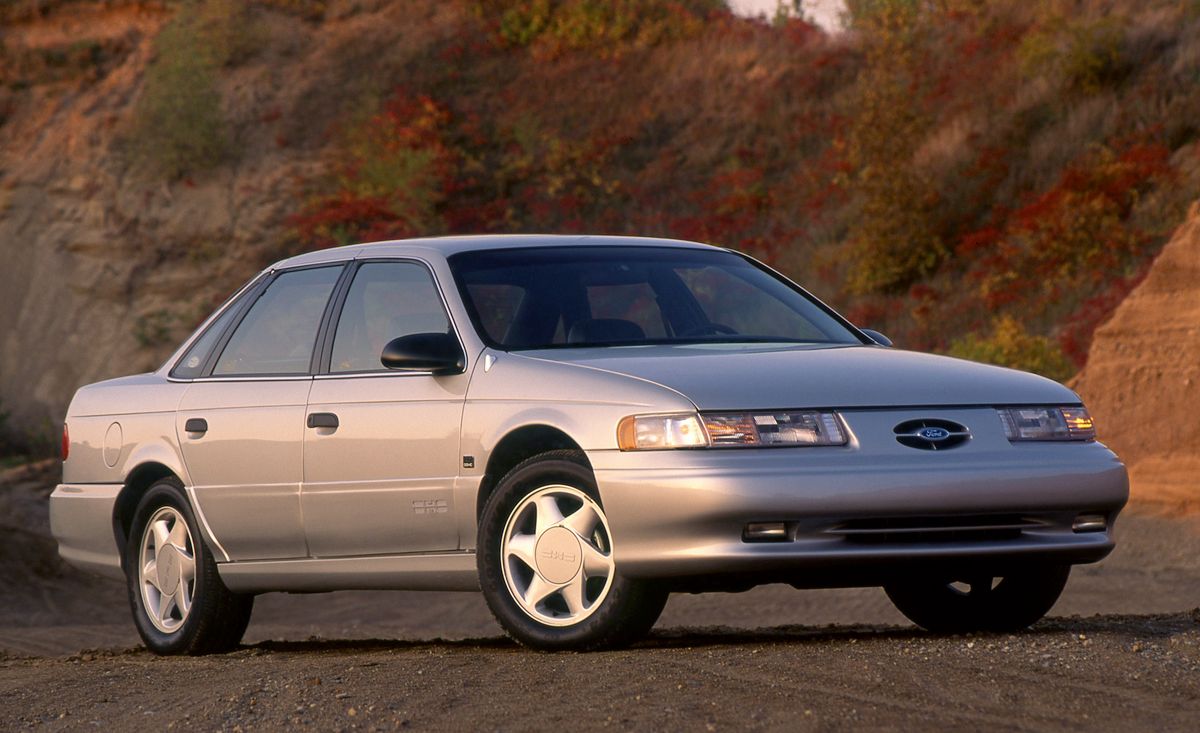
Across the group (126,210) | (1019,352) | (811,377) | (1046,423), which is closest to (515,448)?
(811,377)

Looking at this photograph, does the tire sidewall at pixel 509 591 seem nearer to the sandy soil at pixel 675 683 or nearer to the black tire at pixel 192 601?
the sandy soil at pixel 675 683

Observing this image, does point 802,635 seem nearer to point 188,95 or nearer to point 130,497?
point 130,497

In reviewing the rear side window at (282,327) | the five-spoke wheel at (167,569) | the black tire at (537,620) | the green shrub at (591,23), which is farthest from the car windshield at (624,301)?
the green shrub at (591,23)

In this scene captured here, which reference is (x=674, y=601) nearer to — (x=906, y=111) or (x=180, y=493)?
(x=180, y=493)

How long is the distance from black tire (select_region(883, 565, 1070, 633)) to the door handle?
87.9 inches

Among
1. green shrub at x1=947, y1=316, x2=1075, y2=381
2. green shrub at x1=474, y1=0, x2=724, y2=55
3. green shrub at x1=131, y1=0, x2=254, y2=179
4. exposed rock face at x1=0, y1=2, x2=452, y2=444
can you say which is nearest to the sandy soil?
green shrub at x1=947, y1=316, x2=1075, y2=381

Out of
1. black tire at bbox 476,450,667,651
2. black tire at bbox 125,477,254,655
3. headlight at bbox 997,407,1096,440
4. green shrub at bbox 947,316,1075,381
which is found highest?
headlight at bbox 997,407,1096,440

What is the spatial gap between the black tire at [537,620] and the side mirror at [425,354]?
1.70ft

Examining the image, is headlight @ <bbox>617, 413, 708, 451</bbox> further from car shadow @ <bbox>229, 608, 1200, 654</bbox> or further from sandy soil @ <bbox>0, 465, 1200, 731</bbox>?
car shadow @ <bbox>229, 608, 1200, 654</bbox>

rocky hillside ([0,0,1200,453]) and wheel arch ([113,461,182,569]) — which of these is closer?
wheel arch ([113,461,182,569])

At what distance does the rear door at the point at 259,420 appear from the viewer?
26.4ft

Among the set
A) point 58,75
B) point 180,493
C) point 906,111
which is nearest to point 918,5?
point 906,111

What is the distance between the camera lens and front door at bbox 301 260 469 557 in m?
7.41

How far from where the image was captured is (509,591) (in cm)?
708
